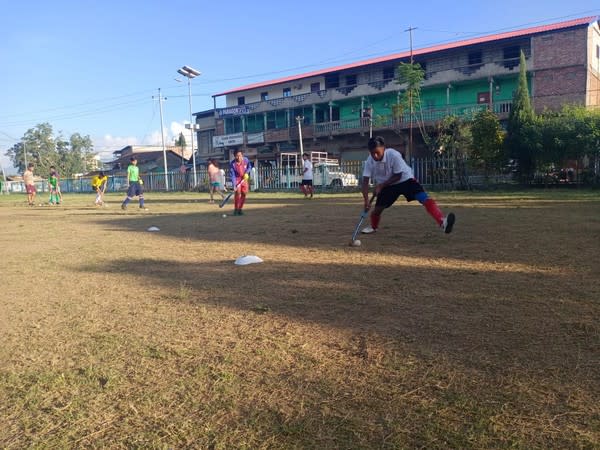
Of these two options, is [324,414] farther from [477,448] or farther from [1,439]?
[1,439]

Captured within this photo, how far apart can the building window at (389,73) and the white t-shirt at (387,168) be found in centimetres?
3485

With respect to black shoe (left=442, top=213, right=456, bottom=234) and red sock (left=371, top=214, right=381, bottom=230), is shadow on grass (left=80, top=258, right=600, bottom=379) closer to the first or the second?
black shoe (left=442, top=213, right=456, bottom=234)

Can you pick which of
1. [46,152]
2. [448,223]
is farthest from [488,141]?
[46,152]

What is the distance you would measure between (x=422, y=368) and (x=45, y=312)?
9.94ft

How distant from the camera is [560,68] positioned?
31.9 meters

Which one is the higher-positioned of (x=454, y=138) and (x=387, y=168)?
(x=454, y=138)

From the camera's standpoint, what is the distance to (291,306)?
3.76m

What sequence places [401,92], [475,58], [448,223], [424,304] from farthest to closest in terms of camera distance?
[401,92] < [475,58] < [448,223] < [424,304]

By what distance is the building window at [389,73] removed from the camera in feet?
130

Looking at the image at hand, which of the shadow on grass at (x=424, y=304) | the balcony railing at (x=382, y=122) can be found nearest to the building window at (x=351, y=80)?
the balcony railing at (x=382, y=122)

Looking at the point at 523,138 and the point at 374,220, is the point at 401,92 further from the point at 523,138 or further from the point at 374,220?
the point at 374,220

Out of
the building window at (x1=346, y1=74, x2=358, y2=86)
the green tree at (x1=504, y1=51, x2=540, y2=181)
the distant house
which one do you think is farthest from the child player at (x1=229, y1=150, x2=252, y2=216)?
the distant house

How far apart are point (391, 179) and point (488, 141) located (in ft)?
56.0

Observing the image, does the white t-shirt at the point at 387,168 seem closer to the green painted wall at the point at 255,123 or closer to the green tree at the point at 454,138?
the green tree at the point at 454,138
